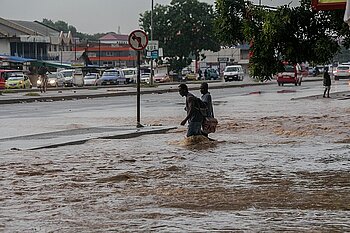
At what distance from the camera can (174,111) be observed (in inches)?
1268

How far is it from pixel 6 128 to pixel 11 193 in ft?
40.8

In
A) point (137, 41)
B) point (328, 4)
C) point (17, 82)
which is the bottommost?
point (17, 82)

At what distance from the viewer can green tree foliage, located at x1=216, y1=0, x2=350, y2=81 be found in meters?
16.2

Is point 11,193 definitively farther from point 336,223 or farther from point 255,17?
point 255,17

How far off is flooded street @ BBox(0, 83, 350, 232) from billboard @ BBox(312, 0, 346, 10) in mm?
2868

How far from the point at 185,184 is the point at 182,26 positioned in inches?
3306

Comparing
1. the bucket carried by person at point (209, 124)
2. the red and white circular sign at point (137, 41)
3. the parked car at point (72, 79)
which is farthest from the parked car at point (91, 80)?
the bucket carried by person at point (209, 124)

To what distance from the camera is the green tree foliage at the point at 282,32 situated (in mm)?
16188

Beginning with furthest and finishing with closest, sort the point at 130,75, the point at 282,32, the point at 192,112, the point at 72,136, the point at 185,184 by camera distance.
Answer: the point at 130,75
the point at 72,136
the point at 192,112
the point at 282,32
the point at 185,184

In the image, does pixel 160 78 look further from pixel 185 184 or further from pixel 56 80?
pixel 185 184

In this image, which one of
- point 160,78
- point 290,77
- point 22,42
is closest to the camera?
point 290,77

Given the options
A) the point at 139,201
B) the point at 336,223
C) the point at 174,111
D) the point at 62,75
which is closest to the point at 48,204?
the point at 139,201

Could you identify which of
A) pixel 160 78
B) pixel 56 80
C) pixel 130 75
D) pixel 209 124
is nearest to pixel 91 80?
A: pixel 56 80

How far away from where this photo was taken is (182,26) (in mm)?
95438
